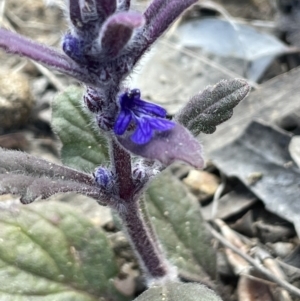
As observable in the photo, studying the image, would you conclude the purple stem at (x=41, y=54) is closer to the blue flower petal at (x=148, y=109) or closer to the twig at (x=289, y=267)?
the blue flower petal at (x=148, y=109)

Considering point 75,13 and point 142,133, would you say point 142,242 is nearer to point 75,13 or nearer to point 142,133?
point 142,133

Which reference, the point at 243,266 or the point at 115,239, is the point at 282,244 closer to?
the point at 243,266

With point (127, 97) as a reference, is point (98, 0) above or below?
above

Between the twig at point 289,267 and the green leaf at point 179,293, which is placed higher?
the green leaf at point 179,293

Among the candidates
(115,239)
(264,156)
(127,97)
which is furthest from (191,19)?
(127,97)

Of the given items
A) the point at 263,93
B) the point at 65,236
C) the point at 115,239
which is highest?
the point at 263,93

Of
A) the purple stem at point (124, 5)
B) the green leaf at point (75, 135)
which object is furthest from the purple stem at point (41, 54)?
the green leaf at point (75, 135)

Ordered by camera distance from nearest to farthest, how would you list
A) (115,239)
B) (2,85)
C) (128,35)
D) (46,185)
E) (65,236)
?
(128,35) → (46,185) → (65,236) → (115,239) → (2,85)
